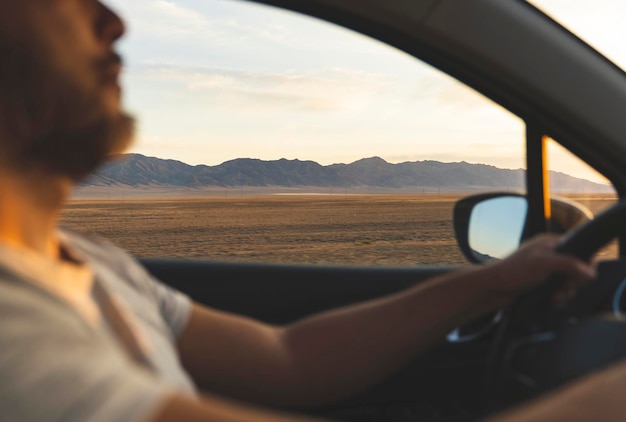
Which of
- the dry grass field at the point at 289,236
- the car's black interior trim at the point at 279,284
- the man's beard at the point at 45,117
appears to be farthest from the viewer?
the dry grass field at the point at 289,236

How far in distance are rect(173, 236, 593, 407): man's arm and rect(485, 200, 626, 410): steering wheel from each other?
0.18 ft

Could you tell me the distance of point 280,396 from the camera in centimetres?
201

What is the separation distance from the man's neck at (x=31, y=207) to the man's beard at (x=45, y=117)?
0.02m

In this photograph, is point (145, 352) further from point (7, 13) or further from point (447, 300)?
point (447, 300)

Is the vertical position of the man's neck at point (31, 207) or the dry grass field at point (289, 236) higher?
the dry grass field at point (289, 236)

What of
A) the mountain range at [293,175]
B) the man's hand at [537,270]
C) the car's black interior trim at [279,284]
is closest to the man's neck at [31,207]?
the man's hand at [537,270]

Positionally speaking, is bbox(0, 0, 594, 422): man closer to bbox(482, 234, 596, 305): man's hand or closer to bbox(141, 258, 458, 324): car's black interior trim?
bbox(482, 234, 596, 305): man's hand

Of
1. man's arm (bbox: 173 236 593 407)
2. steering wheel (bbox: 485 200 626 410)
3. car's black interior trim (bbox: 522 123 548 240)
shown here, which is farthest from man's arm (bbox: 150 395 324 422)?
car's black interior trim (bbox: 522 123 548 240)

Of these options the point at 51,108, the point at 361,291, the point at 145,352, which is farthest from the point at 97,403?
the point at 361,291

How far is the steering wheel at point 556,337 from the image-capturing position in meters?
1.78

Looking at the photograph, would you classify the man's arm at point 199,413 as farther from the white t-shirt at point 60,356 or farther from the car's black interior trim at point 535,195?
the car's black interior trim at point 535,195

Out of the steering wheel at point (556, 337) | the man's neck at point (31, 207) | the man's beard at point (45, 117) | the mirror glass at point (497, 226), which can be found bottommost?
the man's neck at point (31, 207)

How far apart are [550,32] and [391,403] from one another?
130 cm

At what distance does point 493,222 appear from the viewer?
2717 mm
